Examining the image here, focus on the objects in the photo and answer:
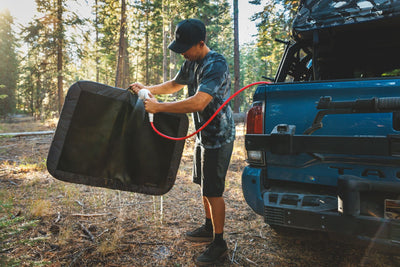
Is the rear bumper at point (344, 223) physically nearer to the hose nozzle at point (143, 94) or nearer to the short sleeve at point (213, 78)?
the short sleeve at point (213, 78)

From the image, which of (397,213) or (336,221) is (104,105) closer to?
(336,221)

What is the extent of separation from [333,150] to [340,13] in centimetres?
171

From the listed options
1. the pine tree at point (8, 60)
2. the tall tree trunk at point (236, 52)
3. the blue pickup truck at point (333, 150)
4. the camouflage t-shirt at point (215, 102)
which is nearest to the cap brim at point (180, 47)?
the camouflage t-shirt at point (215, 102)

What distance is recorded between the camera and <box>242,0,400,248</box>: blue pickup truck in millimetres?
1652

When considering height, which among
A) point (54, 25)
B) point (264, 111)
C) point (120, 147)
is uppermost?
point (54, 25)

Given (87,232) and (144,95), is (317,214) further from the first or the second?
(87,232)

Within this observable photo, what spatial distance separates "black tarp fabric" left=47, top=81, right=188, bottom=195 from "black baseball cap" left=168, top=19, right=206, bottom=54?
0.65 metres

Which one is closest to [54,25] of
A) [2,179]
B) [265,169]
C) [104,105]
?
[2,179]

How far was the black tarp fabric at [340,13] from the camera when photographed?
7.95 ft

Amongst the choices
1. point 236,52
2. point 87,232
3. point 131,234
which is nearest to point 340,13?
point 131,234

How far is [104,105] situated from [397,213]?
97.9 inches

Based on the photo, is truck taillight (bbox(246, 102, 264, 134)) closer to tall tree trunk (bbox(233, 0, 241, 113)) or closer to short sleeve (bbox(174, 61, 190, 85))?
short sleeve (bbox(174, 61, 190, 85))

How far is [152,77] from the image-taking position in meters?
32.8

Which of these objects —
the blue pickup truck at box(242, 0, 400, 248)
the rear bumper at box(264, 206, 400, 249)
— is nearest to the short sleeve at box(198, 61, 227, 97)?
the blue pickup truck at box(242, 0, 400, 248)
